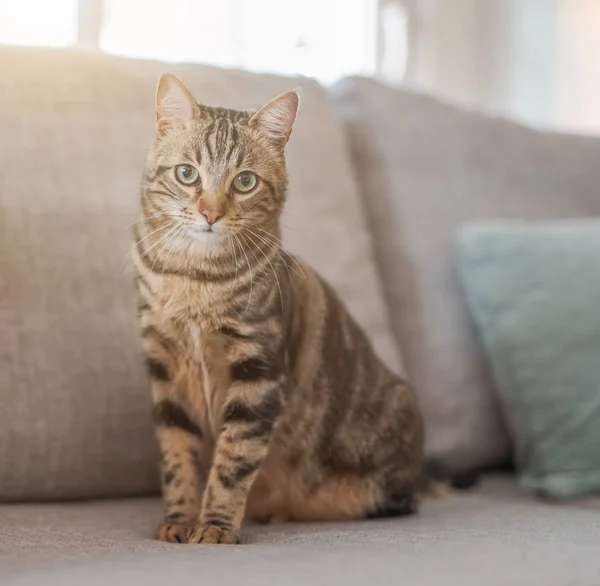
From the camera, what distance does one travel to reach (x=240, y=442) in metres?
1.02

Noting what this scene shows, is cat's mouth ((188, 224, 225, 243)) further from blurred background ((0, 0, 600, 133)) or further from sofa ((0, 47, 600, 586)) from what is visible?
blurred background ((0, 0, 600, 133))

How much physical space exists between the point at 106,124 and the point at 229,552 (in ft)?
2.56

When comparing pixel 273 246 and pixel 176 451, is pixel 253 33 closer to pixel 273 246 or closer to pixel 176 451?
pixel 273 246

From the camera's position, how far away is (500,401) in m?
1.51

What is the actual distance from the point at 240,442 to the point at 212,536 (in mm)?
128

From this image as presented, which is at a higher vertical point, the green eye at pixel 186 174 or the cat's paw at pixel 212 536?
the green eye at pixel 186 174

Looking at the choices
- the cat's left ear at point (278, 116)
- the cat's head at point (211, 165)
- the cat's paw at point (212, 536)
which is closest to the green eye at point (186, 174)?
the cat's head at point (211, 165)

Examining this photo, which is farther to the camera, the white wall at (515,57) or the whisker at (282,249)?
the white wall at (515,57)

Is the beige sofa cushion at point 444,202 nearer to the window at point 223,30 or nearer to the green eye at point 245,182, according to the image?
the window at point 223,30

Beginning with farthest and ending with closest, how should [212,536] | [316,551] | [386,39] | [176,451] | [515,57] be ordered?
[515,57], [386,39], [176,451], [212,536], [316,551]

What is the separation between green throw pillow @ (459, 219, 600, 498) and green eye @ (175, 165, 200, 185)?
72 cm

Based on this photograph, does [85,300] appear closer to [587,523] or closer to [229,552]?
[229,552]

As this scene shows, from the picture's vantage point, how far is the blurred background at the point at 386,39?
1.70m

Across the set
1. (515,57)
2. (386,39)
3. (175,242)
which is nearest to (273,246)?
(175,242)
